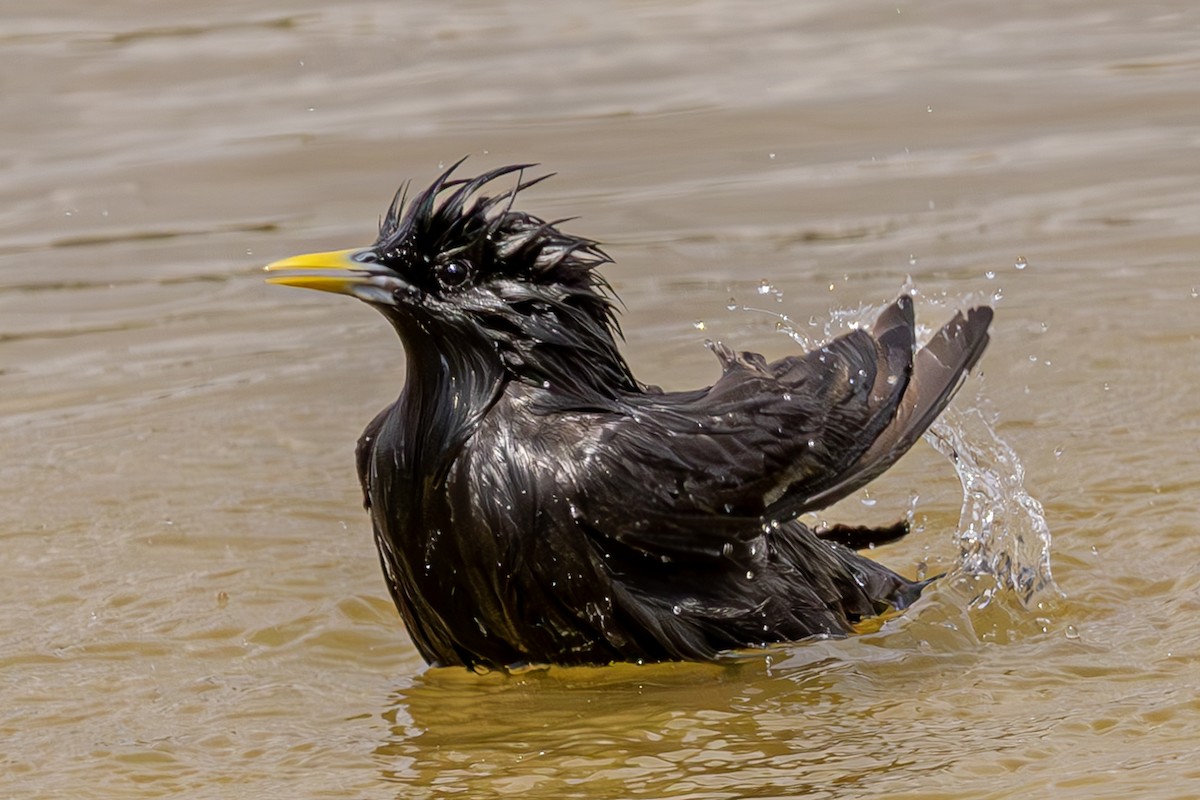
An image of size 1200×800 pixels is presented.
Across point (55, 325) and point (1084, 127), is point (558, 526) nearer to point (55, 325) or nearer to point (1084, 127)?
point (55, 325)

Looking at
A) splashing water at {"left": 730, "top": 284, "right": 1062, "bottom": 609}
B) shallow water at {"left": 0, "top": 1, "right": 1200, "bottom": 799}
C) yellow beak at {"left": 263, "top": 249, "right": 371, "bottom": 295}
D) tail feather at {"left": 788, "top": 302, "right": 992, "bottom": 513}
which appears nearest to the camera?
yellow beak at {"left": 263, "top": 249, "right": 371, "bottom": 295}

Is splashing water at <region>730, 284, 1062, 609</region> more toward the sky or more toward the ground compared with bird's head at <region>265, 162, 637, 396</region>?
more toward the ground

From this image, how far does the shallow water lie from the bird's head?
0.95 m

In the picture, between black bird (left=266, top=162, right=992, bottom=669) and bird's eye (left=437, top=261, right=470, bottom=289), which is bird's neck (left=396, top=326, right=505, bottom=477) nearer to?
black bird (left=266, top=162, right=992, bottom=669)

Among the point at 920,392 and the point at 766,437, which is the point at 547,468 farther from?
the point at 920,392

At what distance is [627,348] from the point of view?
29.7ft

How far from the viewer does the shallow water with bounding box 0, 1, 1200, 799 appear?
5.23 m

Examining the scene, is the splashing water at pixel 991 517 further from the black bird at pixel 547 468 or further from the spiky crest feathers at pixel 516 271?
the spiky crest feathers at pixel 516 271

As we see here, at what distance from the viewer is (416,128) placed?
11859 mm

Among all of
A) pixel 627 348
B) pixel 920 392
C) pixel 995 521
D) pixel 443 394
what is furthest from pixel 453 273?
pixel 627 348

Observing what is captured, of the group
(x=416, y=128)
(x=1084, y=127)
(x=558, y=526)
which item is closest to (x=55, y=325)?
(x=416, y=128)

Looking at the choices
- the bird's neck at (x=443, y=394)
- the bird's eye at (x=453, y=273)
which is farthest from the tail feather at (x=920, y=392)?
the bird's eye at (x=453, y=273)

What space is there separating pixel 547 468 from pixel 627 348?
3.95 meters

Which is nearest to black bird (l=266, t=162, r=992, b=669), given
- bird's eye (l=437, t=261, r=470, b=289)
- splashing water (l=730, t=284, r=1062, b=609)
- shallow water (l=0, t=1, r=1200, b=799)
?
bird's eye (l=437, t=261, r=470, b=289)
